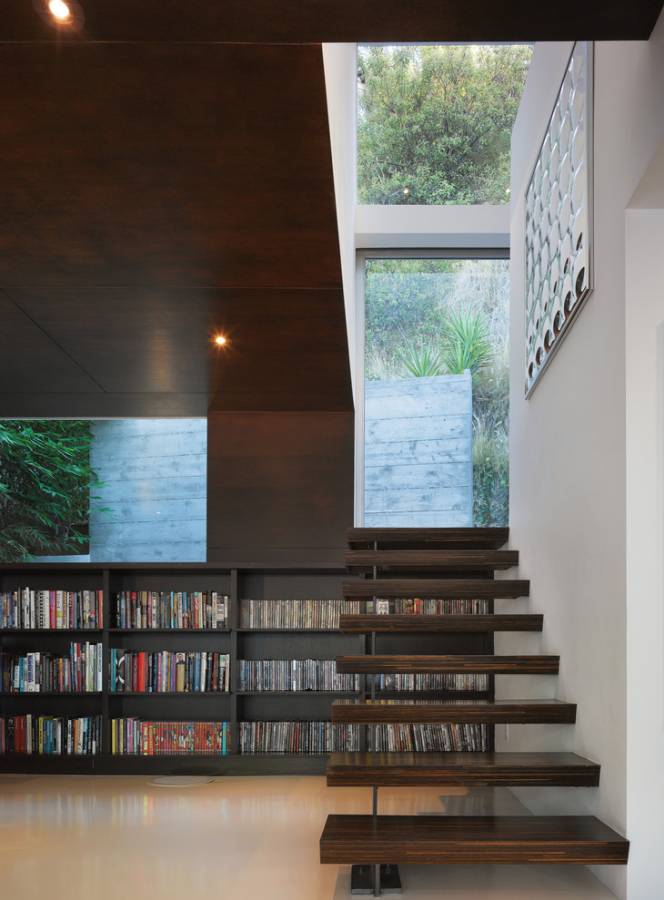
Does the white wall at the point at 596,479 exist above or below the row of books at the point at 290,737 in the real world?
above

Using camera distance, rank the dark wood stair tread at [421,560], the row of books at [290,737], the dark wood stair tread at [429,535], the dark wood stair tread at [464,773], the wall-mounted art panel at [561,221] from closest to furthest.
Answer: the dark wood stair tread at [464,773], the wall-mounted art panel at [561,221], the dark wood stair tread at [421,560], the dark wood stair tread at [429,535], the row of books at [290,737]

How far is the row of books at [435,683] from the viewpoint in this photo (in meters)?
6.16

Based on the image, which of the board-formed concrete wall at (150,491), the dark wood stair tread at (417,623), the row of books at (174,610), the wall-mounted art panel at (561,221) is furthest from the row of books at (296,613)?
the wall-mounted art panel at (561,221)

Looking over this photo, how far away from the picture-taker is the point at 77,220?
3322 millimetres

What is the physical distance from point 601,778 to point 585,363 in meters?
1.65

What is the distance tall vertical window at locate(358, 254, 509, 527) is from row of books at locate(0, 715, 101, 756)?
2489mm

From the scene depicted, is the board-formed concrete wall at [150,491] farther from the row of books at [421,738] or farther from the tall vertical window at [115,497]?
the row of books at [421,738]

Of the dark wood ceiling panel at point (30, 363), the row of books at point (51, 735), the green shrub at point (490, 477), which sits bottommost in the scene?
the row of books at point (51, 735)

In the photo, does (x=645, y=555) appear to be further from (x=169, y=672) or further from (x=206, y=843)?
(x=169, y=672)

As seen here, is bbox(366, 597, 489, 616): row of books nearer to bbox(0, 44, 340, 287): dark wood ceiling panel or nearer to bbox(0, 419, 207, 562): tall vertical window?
bbox(0, 419, 207, 562): tall vertical window

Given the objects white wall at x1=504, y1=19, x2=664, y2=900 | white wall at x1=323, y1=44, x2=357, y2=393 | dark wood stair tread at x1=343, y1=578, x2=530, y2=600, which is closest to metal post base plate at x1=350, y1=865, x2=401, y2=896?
white wall at x1=504, y1=19, x2=664, y2=900

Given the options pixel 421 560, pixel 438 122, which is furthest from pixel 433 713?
pixel 438 122

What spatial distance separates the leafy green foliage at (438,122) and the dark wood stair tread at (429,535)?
289cm

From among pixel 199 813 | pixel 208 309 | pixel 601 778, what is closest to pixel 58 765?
pixel 199 813
